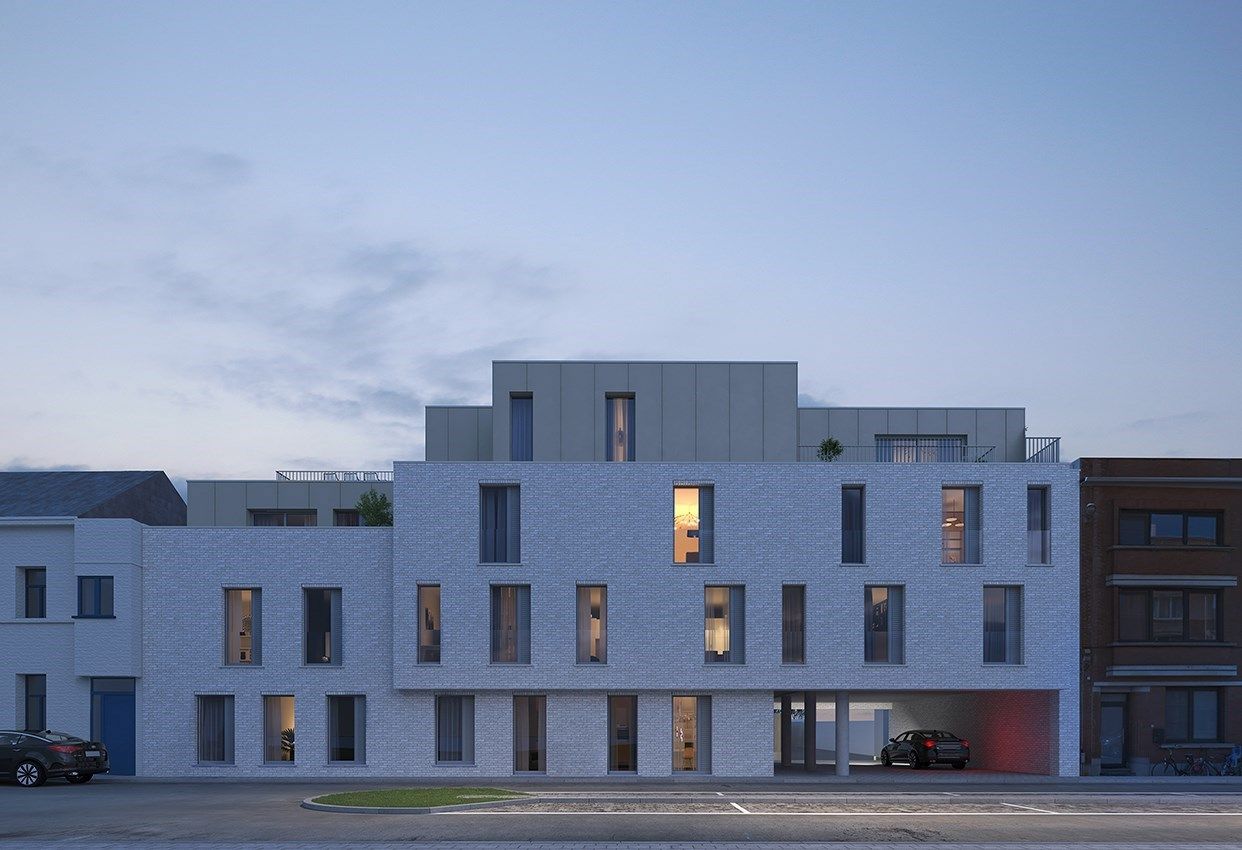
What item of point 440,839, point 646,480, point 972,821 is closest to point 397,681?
point 646,480

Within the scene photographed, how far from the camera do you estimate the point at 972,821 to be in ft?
82.0

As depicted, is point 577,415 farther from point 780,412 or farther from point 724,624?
point 724,624

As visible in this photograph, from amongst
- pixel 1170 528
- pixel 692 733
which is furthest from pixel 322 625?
pixel 1170 528

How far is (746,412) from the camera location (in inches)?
1697

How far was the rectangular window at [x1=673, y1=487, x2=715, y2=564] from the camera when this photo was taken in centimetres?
3734

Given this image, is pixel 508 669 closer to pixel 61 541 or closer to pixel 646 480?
pixel 646 480

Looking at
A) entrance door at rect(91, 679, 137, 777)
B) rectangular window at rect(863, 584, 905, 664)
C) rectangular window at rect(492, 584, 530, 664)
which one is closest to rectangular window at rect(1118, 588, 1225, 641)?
rectangular window at rect(863, 584, 905, 664)

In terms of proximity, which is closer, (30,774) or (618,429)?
(30,774)

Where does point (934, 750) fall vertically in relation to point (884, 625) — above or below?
below

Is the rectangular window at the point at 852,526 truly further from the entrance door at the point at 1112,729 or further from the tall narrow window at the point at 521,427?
the tall narrow window at the point at 521,427

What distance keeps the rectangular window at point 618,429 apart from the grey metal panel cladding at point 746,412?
3.55m

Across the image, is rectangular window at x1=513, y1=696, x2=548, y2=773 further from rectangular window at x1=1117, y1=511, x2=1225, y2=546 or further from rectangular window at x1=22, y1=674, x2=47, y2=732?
rectangular window at x1=1117, y1=511, x2=1225, y2=546

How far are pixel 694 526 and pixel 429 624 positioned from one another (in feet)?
28.1

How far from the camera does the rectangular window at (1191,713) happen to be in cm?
3916
